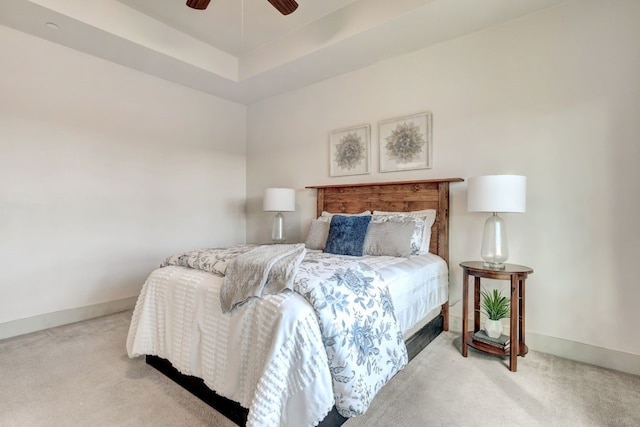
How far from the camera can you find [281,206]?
12.2 ft

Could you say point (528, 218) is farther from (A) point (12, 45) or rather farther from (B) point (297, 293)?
(A) point (12, 45)

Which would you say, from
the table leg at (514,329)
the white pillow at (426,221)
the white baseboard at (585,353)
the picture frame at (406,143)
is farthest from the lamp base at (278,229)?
the white baseboard at (585,353)

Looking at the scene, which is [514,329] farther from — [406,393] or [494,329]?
[406,393]

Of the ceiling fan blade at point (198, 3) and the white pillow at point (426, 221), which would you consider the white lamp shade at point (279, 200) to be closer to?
the white pillow at point (426, 221)

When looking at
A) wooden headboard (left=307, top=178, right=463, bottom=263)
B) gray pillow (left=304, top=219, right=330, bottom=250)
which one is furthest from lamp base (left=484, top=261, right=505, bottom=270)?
gray pillow (left=304, top=219, right=330, bottom=250)

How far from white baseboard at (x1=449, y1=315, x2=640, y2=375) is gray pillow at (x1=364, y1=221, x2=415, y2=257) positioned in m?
1.24

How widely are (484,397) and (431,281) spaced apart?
0.82 m

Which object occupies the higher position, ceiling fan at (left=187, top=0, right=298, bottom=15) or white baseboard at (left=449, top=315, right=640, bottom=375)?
ceiling fan at (left=187, top=0, right=298, bottom=15)

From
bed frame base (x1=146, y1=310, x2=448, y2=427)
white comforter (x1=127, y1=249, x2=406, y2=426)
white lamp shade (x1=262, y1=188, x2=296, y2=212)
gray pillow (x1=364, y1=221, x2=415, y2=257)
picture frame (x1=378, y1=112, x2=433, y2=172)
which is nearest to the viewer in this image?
white comforter (x1=127, y1=249, x2=406, y2=426)

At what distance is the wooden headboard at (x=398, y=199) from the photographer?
9.25 ft

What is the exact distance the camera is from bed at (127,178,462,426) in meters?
1.24

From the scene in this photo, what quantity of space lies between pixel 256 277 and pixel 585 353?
2485 mm

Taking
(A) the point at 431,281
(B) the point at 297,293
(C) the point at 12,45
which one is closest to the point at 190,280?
(B) the point at 297,293

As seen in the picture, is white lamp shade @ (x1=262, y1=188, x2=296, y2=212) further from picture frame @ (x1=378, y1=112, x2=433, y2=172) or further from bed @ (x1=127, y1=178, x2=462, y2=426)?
bed @ (x1=127, y1=178, x2=462, y2=426)
